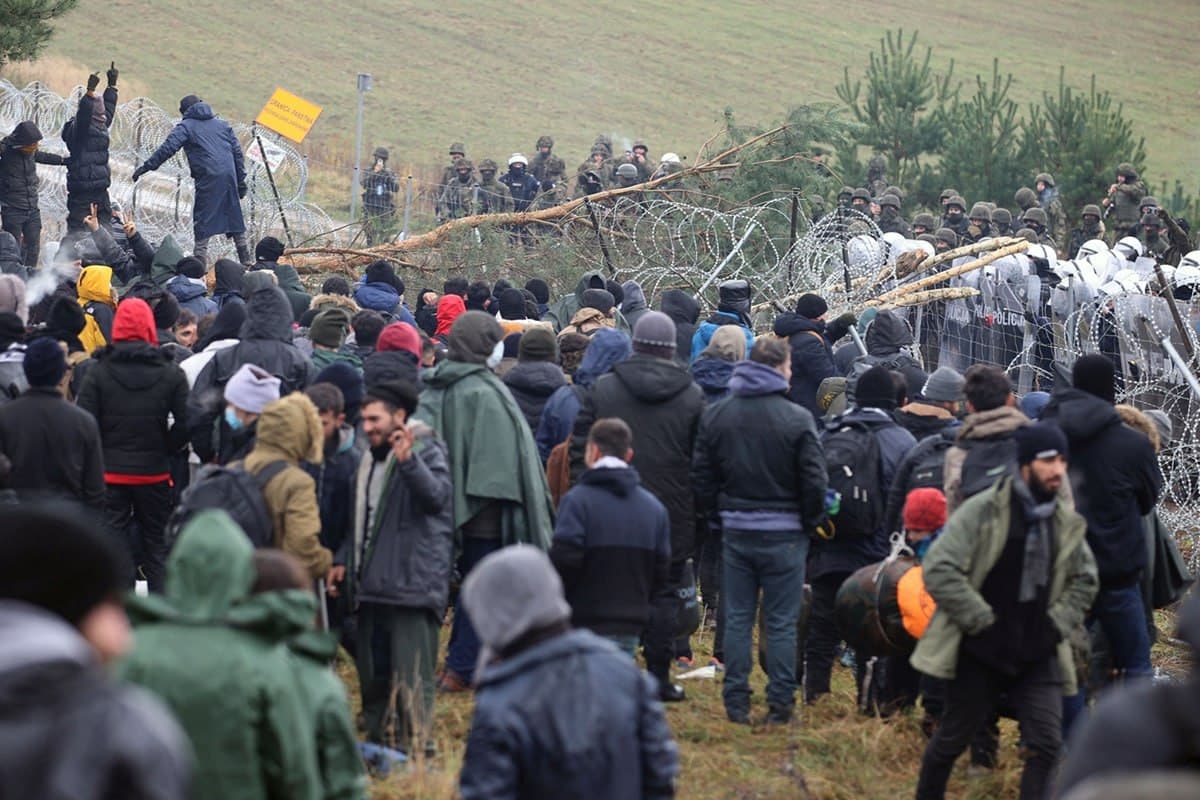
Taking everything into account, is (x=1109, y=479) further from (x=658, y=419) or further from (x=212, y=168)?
(x=212, y=168)

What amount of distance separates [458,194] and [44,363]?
16.5 m

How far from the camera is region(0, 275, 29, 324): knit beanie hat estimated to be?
923cm

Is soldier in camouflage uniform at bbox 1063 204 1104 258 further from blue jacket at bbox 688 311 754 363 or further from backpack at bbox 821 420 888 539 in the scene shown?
backpack at bbox 821 420 888 539

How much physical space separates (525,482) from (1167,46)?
208ft

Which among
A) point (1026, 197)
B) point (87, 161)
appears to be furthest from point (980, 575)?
point (1026, 197)

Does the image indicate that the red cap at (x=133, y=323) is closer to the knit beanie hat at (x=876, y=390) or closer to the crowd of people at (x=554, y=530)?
the crowd of people at (x=554, y=530)

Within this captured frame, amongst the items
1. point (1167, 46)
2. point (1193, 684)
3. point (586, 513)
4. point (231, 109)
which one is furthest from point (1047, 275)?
point (1167, 46)

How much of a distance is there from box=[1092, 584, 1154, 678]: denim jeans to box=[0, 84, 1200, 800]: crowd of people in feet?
0.04

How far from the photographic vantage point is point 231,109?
138ft

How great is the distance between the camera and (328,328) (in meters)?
8.99

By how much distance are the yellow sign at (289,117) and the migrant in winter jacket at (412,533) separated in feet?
33.8

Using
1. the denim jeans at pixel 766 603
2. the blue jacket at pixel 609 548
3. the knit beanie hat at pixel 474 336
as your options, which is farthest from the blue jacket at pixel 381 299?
the blue jacket at pixel 609 548

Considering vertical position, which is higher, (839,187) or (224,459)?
(839,187)

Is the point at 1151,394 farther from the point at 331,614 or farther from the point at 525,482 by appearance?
the point at 331,614
